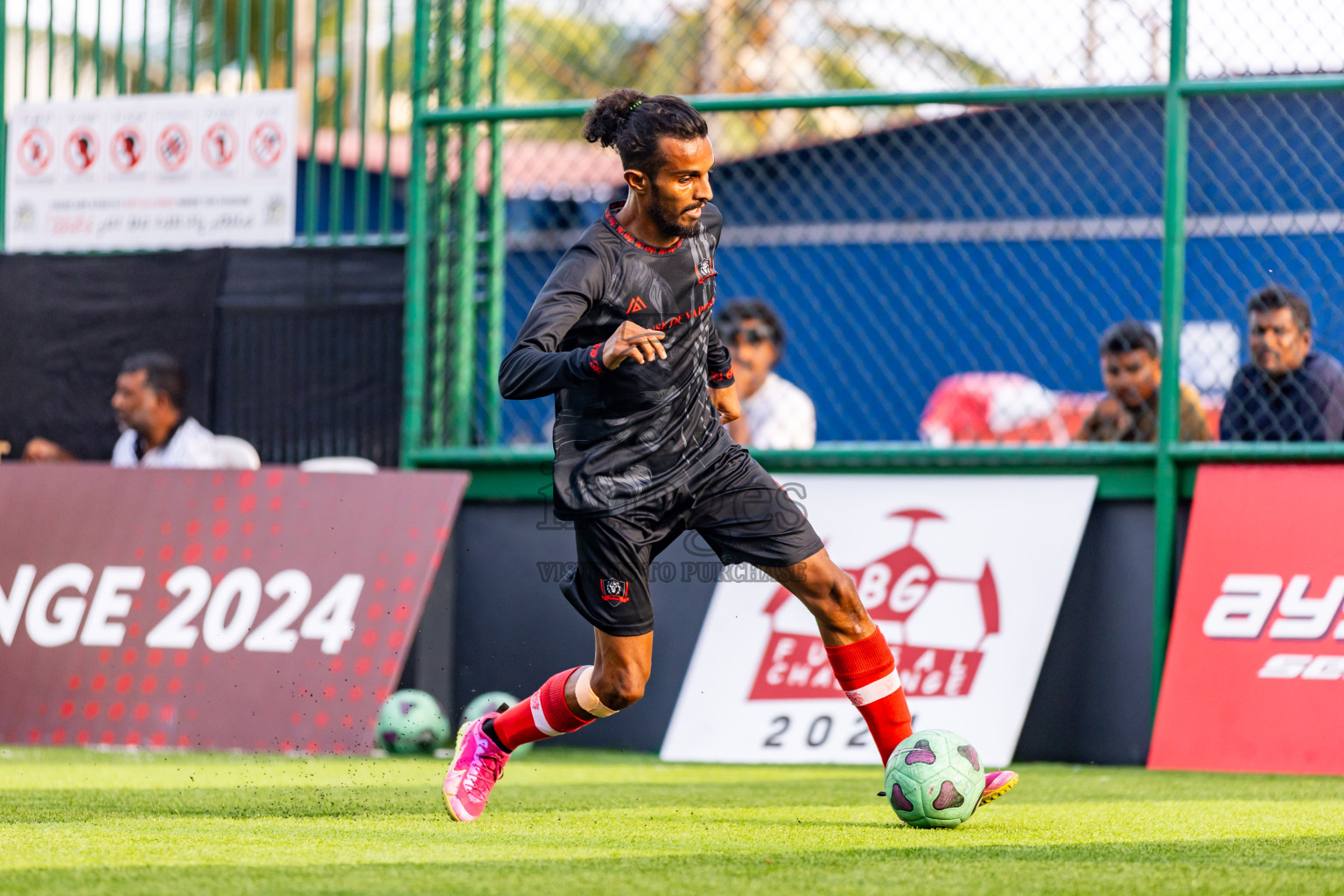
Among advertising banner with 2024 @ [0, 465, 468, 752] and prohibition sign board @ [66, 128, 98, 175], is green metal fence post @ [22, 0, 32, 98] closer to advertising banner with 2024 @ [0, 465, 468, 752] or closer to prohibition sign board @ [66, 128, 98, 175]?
prohibition sign board @ [66, 128, 98, 175]

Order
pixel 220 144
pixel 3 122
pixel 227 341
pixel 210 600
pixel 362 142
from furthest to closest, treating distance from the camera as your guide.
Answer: pixel 3 122, pixel 220 144, pixel 227 341, pixel 362 142, pixel 210 600

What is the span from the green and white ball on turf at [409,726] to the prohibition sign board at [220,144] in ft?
9.76

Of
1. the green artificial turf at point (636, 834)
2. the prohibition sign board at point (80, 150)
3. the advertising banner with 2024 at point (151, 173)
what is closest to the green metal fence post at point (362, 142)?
the advertising banner with 2024 at point (151, 173)

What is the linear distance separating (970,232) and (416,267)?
3.67 metres

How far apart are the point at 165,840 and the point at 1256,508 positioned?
449 centimetres

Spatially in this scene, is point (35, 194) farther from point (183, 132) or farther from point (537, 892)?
point (537, 892)

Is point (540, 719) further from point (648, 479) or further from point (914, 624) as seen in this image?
point (914, 624)

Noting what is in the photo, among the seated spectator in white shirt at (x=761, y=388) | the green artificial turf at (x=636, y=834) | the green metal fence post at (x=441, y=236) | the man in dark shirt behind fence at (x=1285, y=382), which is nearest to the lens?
the green artificial turf at (x=636, y=834)

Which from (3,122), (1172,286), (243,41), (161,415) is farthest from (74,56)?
(1172,286)

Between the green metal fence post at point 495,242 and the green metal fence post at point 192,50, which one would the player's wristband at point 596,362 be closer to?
the green metal fence post at point 495,242

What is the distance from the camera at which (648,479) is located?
15.9ft

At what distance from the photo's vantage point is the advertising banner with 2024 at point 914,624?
6.90m

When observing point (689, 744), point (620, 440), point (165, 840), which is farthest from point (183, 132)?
point (165, 840)

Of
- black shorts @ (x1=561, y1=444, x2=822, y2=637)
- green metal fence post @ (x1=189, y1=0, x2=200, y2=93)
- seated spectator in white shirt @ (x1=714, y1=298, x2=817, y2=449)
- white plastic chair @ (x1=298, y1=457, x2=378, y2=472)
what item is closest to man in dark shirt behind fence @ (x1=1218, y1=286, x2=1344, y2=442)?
seated spectator in white shirt @ (x1=714, y1=298, x2=817, y2=449)
